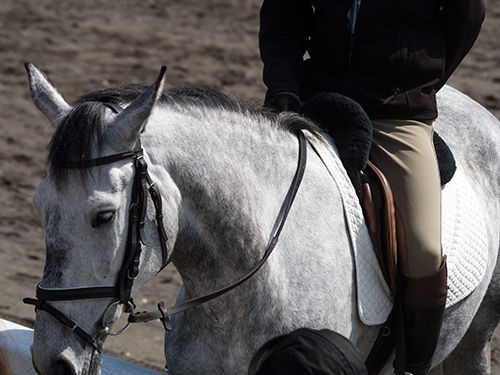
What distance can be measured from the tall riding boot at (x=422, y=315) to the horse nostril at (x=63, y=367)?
127 cm

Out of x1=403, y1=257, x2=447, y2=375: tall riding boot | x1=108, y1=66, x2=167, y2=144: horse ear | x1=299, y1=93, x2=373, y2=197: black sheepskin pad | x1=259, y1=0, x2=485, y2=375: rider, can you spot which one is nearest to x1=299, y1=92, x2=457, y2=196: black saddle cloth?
x1=299, y1=93, x2=373, y2=197: black sheepskin pad

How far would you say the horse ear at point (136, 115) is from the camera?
308 centimetres

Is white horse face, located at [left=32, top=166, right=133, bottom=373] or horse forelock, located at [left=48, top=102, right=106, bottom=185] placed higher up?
horse forelock, located at [left=48, top=102, right=106, bottom=185]

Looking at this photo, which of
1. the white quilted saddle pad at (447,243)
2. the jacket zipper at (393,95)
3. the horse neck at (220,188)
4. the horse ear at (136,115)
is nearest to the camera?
the horse ear at (136,115)

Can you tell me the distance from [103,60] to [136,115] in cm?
756

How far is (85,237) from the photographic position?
10.2 feet

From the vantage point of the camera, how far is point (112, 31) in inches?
447

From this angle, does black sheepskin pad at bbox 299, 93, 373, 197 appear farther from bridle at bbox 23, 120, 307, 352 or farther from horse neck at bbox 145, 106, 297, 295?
bridle at bbox 23, 120, 307, 352

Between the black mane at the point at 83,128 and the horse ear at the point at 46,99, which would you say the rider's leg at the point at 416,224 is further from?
the horse ear at the point at 46,99

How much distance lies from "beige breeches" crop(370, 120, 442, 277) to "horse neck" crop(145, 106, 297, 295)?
0.45 metres

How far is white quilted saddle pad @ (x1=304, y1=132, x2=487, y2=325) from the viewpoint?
12.0 feet

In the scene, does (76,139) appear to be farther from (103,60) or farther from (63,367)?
(103,60)

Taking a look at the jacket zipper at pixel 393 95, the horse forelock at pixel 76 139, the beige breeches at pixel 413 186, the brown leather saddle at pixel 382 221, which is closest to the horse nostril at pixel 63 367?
the horse forelock at pixel 76 139

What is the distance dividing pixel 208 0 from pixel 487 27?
3.14 meters
